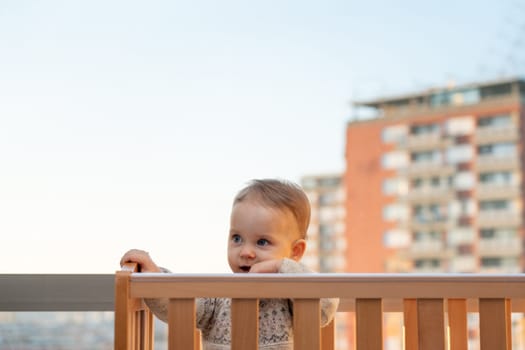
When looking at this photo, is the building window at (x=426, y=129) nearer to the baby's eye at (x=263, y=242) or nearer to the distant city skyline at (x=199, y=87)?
the distant city skyline at (x=199, y=87)

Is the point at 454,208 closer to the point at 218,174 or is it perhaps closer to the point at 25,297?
the point at 218,174

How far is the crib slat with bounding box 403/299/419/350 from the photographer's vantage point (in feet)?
4.00

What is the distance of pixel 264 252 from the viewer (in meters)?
1.22

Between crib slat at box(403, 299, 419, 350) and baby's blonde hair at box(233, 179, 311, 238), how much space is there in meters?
0.18

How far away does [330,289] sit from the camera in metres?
1.04

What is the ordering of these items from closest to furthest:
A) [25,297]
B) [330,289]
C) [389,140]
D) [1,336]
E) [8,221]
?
[330,289] < [25,297] < [1,336] < [8,221] < [389,140]

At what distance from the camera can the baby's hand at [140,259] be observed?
1.13m

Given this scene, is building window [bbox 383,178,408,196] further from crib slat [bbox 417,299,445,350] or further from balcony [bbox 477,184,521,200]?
crib slat [bbox 417,299,445,350]

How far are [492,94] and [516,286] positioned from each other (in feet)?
55.2

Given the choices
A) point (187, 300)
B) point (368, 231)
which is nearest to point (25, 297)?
point (187, 300)

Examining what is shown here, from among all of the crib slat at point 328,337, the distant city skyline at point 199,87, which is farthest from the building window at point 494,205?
the crib slat at point 328,337

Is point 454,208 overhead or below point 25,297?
overhead

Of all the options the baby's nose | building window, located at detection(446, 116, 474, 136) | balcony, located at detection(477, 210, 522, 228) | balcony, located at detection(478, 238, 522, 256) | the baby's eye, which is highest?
building window, located at detection(446, 116, 474, 136)

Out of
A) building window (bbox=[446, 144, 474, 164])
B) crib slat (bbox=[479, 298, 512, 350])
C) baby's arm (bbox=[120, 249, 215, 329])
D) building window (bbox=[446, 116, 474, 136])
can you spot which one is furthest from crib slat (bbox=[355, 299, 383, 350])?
building window (bbox=[446, 144, 474, 164])
